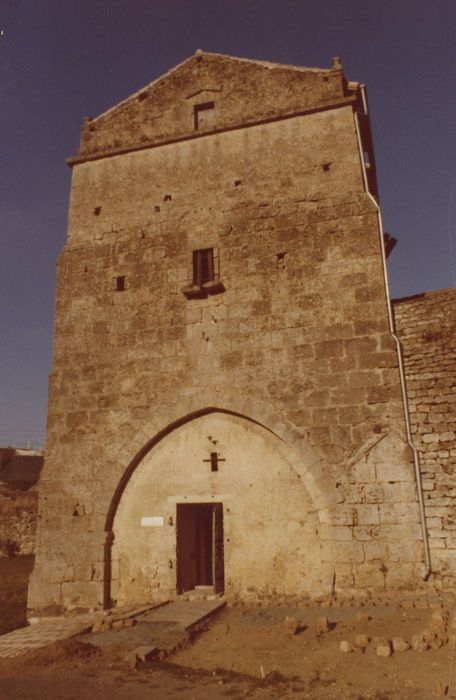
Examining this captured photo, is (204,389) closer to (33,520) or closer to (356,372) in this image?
(356,372)

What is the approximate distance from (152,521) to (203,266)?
4.90 m

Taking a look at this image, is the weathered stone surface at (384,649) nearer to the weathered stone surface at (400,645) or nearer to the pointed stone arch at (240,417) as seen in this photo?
the weathered stone surface at (400,645)

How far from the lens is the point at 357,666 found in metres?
5.14

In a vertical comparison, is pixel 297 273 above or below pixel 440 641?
above

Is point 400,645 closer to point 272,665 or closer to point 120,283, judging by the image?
point 272,665

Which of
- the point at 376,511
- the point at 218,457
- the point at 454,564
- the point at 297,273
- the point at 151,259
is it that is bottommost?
the point at 454,564

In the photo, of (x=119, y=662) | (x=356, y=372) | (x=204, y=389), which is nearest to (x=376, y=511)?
(x=356, y=372)

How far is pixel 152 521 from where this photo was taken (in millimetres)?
9117

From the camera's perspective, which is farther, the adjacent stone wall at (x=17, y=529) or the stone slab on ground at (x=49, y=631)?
the adjacent stone wall at (x=17, y=529)

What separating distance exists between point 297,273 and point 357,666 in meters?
6.25

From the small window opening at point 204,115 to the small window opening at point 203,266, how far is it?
9.26 feet

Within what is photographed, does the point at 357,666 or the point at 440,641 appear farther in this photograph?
the point at 440,641

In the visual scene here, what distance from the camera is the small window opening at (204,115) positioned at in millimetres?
10948

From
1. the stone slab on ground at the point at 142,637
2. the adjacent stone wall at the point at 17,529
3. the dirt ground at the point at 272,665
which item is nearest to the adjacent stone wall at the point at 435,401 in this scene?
the dirt ground at the point at 272,665
